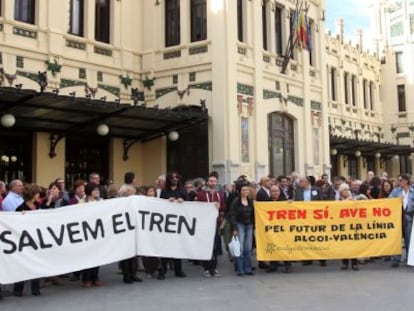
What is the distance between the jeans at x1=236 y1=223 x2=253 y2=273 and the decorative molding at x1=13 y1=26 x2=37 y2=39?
10.0 metres

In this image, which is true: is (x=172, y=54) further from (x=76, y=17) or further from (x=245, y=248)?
(x=245, y=248)

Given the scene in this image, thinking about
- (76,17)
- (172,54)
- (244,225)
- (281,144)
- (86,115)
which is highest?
(76,17)

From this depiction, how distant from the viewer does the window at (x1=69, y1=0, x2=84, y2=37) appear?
736 inches

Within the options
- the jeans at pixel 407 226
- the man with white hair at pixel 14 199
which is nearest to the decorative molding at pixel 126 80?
the man with white hair at pixel 14 199

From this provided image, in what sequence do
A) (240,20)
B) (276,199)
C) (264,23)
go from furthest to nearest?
1. (264,23)
2. (240,20)
3. (276,199)

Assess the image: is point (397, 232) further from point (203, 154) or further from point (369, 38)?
point (369, 38)

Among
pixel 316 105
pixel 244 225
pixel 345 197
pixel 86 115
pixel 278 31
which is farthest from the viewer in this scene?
pixel 316 105

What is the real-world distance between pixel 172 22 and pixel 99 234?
13008mm

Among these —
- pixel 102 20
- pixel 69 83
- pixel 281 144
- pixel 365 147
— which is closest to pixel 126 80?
pixel 102 20

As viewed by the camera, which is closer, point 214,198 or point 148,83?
point 214,198

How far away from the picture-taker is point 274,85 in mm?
21891

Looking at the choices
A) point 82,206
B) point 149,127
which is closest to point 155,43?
point 149,127

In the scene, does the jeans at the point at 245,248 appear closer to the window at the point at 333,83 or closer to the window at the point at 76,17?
the window at the point at 76,17

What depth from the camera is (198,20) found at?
20.4 metres
